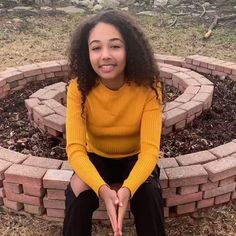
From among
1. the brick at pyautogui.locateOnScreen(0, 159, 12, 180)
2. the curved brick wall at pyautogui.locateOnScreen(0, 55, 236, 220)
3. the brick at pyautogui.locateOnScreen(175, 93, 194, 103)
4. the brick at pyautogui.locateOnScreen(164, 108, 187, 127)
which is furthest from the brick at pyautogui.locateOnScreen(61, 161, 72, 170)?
the brick at pyautogui.locateOnScreen(175, 93, 194, 103)

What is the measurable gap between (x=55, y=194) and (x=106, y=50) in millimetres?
964

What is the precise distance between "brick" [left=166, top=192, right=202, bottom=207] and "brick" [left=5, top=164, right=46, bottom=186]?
0.81 metres

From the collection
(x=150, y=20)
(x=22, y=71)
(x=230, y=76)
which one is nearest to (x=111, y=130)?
(x=22, y=71)

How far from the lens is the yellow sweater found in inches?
82.9

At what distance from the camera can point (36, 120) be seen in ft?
10.9

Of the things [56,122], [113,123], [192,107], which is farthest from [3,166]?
[192,107]

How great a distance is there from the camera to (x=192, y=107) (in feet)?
10.9

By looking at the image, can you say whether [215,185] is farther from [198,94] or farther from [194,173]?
[198,94]

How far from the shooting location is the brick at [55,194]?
7.90ft

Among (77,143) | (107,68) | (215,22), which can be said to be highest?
(107,68)

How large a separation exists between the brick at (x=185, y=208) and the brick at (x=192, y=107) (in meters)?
0.96

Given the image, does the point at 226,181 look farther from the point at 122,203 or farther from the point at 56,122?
the point at 56,122

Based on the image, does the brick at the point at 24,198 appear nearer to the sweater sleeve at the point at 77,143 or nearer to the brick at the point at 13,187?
the brick at the point at 13,187

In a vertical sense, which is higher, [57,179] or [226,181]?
[57,179]
